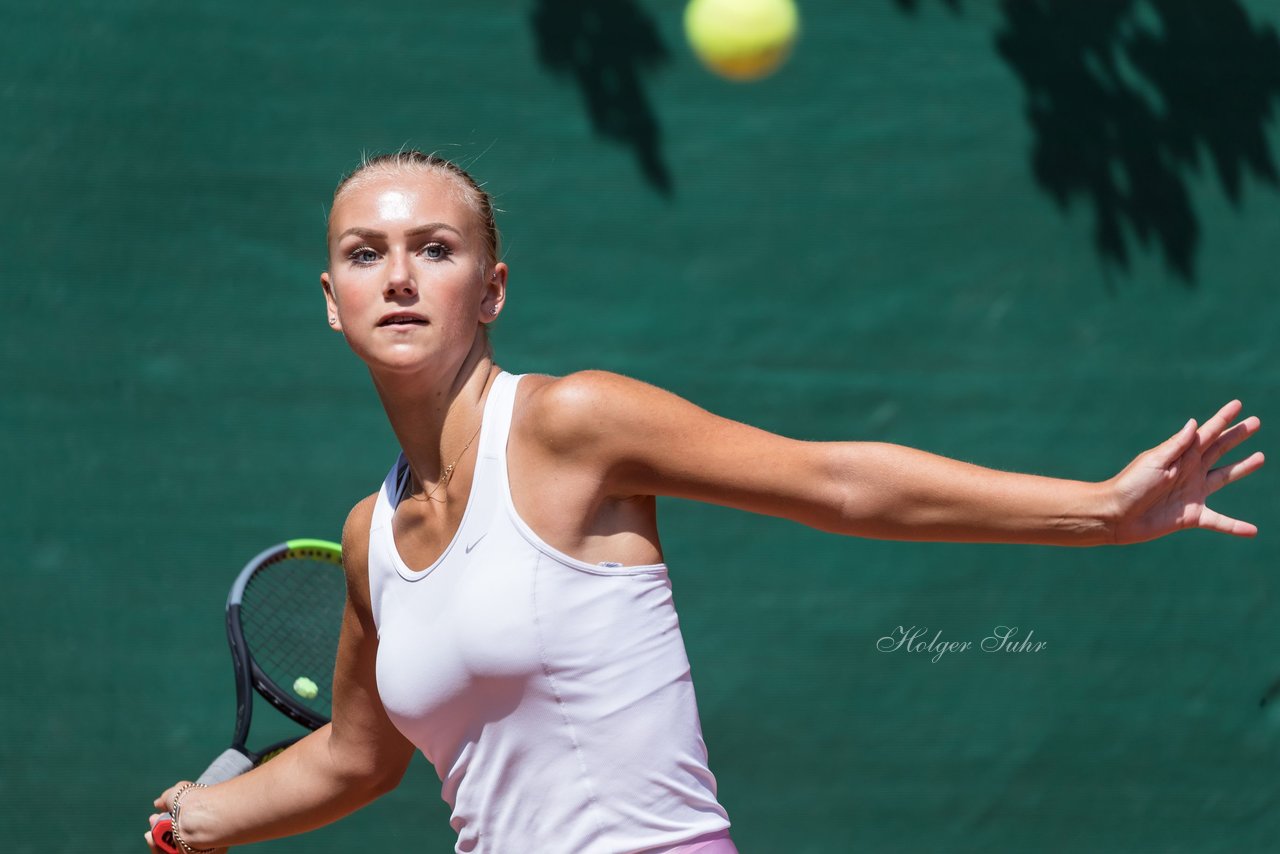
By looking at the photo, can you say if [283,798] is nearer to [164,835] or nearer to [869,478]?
[164,835]

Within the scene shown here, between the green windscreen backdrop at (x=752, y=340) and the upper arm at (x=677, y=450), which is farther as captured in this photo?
the green windscreen backdrop at (x=752, y=340)

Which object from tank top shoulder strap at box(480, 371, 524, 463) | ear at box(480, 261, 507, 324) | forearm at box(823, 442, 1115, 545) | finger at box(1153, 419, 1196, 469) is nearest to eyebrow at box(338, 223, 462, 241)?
ear at box(480, 261, 507, 324)

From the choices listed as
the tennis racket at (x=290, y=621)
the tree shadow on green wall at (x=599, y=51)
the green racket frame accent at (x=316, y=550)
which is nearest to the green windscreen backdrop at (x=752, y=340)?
the tree shadow on green wall at (x=599, y=51)

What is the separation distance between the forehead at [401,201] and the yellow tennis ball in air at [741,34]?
2.45 metres

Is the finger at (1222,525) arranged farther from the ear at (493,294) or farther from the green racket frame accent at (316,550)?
the green racket frame accent at (316,550)

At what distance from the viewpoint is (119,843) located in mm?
4328

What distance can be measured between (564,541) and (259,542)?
8.73 ft

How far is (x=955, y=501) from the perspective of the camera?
1745 millimetres

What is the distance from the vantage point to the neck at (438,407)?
2.02 metres

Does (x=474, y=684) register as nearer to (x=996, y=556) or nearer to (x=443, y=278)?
(x=443, y=278)

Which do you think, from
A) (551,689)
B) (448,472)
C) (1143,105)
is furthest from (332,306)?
(1143,105)

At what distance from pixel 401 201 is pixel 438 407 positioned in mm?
284

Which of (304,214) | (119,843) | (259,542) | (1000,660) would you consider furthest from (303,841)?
(1000,660)

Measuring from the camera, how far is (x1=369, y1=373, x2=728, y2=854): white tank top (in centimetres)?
184
